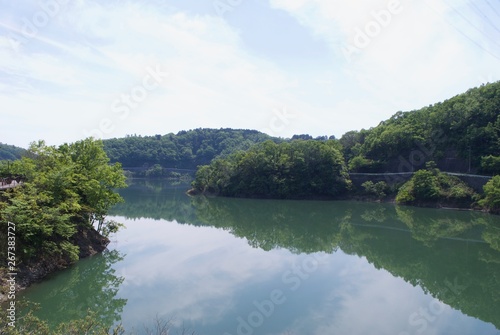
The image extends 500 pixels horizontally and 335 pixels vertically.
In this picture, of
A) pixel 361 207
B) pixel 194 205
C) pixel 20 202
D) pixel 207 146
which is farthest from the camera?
pixel 207 146

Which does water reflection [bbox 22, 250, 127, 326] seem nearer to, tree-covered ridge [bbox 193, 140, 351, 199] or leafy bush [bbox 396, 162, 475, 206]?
leafy bush [bbox 396, 162, 475, 206]

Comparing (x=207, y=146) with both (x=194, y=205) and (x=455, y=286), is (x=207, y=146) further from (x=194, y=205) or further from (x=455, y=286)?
(x=455, y=286)

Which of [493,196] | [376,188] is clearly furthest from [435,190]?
[376,188]

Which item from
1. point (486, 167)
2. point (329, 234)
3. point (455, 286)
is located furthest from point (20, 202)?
point (486, 167)

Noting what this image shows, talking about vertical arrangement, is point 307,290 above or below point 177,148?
below

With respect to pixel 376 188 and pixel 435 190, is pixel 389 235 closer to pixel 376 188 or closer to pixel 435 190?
pixel 435 190

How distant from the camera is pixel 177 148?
3844 inches

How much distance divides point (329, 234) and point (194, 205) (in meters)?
19.1

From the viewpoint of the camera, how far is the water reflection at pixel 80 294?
10242 millimetres

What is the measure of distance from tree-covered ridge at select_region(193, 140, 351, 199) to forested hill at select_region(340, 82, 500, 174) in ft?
10.9

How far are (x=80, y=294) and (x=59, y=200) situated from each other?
3811 mm

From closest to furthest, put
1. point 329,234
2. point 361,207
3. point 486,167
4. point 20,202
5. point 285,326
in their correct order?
1. point 285,326
2. point 20,202
3. point 329,234
4. point 486,167
5. point 361,207

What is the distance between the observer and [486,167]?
109 feet

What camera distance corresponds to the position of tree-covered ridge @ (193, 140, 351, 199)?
4353 centimetres
